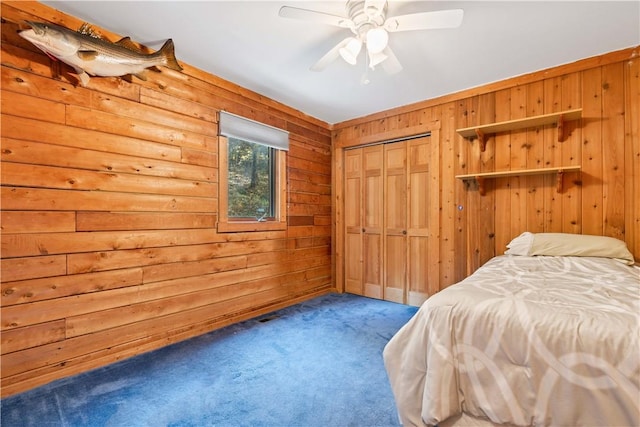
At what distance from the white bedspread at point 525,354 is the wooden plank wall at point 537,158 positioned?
1195 millimetres

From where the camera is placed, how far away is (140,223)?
2256mm

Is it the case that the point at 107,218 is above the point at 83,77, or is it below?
below

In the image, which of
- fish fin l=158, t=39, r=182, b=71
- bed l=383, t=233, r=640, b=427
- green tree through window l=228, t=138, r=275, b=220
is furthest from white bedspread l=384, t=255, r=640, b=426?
fish fin l=158, t=39, r=182, b=71

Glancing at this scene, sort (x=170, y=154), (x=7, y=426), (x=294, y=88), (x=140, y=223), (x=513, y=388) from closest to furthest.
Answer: (x=513, y=388) < (x=7, y=426) < (x=140, y=223) < (x=170, y=154) < (x=294, y=88)

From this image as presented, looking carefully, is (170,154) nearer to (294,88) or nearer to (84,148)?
(84,148)

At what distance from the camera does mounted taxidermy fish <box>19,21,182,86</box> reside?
1.65 meters

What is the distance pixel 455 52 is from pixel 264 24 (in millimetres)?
1522

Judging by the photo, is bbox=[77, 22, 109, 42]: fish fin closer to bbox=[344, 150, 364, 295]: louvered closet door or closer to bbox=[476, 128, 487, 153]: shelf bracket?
bbox=[344, 150, 364, 295]: louvered closet door

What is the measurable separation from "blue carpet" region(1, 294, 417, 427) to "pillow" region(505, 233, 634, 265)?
140 centimetres

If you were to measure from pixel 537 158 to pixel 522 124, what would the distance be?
351mm

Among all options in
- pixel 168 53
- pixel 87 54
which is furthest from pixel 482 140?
pixel 87 54

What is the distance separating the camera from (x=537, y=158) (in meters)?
2.73

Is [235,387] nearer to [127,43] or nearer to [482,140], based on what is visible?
[127,43]

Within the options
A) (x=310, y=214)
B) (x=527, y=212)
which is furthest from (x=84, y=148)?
(x=527, y=212)
